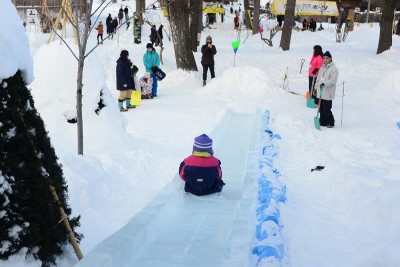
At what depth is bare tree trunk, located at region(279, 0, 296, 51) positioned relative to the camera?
20.7 metres

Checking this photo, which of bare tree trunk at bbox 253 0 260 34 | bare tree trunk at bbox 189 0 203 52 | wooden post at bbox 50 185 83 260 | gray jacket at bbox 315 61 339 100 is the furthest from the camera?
bare tree trunk at bbox 253 0 260 34

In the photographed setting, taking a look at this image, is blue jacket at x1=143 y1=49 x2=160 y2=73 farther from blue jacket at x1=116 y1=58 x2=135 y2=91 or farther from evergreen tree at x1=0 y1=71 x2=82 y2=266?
evergreen tree at x1=0 y1=71 x2=82 y2=266

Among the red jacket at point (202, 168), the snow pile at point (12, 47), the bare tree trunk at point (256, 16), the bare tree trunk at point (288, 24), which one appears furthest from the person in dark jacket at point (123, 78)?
the bare tree trunk at point (256, 16)

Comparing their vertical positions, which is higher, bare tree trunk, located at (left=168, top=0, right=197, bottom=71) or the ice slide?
bare tree trunk, located at (left=168, top=0, right=197, bottom=71)

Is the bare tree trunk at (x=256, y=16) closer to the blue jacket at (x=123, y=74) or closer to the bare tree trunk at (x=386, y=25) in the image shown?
the bare tree trunk at (x=386, y=25)

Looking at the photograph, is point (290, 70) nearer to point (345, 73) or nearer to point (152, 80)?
point (345, 73)

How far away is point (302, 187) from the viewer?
6691 mm

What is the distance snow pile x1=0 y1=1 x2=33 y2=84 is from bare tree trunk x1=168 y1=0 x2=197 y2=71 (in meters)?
12.4

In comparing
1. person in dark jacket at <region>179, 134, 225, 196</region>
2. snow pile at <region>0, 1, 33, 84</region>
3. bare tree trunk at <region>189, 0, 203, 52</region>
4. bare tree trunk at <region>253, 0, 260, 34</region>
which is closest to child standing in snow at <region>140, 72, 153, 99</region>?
bare tree trunk at <region>189, 0, 203, 52</region>

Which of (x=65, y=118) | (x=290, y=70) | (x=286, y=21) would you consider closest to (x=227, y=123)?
(x=65, y=118)

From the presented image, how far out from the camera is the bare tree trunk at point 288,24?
20.7 m

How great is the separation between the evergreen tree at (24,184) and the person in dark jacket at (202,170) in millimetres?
2501

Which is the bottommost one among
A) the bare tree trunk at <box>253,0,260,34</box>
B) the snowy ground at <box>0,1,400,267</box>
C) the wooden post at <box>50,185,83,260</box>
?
the snowy ground at <box>0,1,400,267</box>

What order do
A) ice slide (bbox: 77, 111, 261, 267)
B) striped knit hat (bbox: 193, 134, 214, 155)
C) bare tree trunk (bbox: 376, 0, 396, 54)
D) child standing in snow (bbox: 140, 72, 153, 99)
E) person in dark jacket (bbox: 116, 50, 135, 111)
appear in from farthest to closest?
bare tree trunk (bbox: 376, 0, 396, 54), child standing in snow (bbox: 140, 72, 153, 99), person in dark jacket (bbox: 116, 50, 135, 111), striped knit hat (bbox: 193, 134, 214, 155), ice slide (bbox: 77, 111, 261, 267)
